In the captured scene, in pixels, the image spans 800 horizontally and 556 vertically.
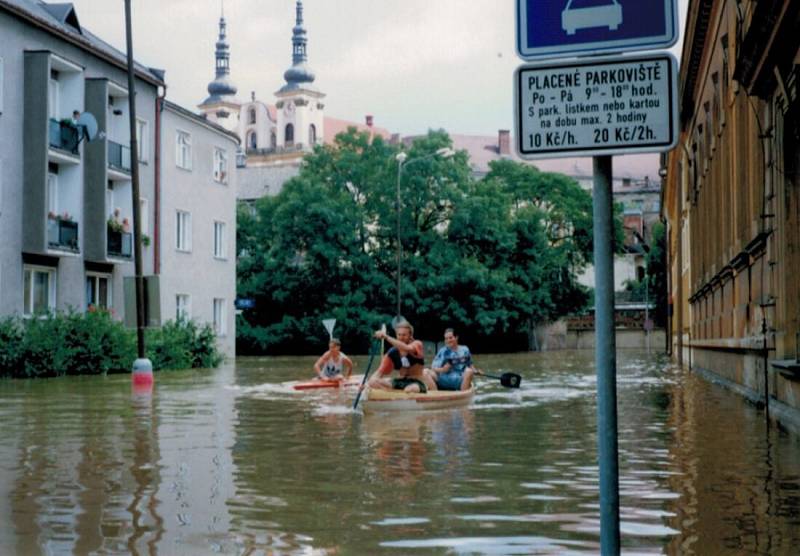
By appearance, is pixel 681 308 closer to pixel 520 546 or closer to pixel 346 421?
pixel 346 421

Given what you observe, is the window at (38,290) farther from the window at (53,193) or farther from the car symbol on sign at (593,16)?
the car symbol on sign at (593,16)

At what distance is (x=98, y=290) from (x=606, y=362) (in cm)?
3758

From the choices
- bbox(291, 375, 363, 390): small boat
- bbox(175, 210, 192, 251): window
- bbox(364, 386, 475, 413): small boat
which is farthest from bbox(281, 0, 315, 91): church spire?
bbox(364, 386, 475, 413): small boat

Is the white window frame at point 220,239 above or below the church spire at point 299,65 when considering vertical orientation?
below

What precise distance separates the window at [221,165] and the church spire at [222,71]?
400 feet

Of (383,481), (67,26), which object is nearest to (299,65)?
(67,26)

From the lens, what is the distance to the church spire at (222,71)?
171125 millimetres

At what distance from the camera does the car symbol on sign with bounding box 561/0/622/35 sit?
174 inches

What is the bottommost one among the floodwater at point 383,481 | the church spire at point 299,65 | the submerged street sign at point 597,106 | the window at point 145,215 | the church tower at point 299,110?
the floodwater at point 383,481

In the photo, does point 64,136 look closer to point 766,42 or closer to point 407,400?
point 407,400

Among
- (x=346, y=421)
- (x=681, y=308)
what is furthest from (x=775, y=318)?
(x=681, y=308)

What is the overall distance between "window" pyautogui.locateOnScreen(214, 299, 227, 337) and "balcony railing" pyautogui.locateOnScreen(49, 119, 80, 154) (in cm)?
1448

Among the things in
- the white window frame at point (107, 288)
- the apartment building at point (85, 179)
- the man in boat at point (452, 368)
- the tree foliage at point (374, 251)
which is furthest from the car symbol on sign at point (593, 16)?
the tree foliage at point (374, 251)

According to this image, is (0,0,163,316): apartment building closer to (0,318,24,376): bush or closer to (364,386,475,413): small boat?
(0,318,24,376): bush
